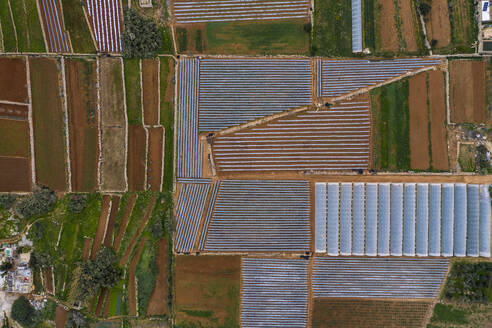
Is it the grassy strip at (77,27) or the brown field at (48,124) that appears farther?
the grassy strip at (77,27)

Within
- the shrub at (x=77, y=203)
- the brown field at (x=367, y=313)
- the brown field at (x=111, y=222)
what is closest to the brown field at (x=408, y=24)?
the brown field at (x=367, y=313)

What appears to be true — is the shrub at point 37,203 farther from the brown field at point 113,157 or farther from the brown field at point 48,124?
the brown field at point 113,157

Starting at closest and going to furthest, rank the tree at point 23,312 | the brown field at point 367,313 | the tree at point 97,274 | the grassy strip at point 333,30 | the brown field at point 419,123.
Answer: the tree at point 97,274 → the tree at point 23,312 → the brown field at point 367,313 → the brown field at point 419,123 → the grassy strip at point 333,30

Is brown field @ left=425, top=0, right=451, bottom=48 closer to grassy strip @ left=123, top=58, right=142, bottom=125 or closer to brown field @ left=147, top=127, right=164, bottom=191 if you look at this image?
brown field @ left=147, top=127, right=164, bottom=191

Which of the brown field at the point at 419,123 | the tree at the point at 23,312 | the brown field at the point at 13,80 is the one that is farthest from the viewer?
the brown field at the point at 419,123

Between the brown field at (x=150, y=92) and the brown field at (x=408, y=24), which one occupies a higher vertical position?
the brown field at (x=408, y=24)

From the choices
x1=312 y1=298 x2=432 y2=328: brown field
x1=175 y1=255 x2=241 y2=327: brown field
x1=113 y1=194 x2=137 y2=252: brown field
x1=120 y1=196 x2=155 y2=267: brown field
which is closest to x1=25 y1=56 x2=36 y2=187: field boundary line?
x1=113 y1=194 x2=137 y2=252: brown field

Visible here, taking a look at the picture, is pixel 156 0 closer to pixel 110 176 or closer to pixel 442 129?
pixel 110 176
